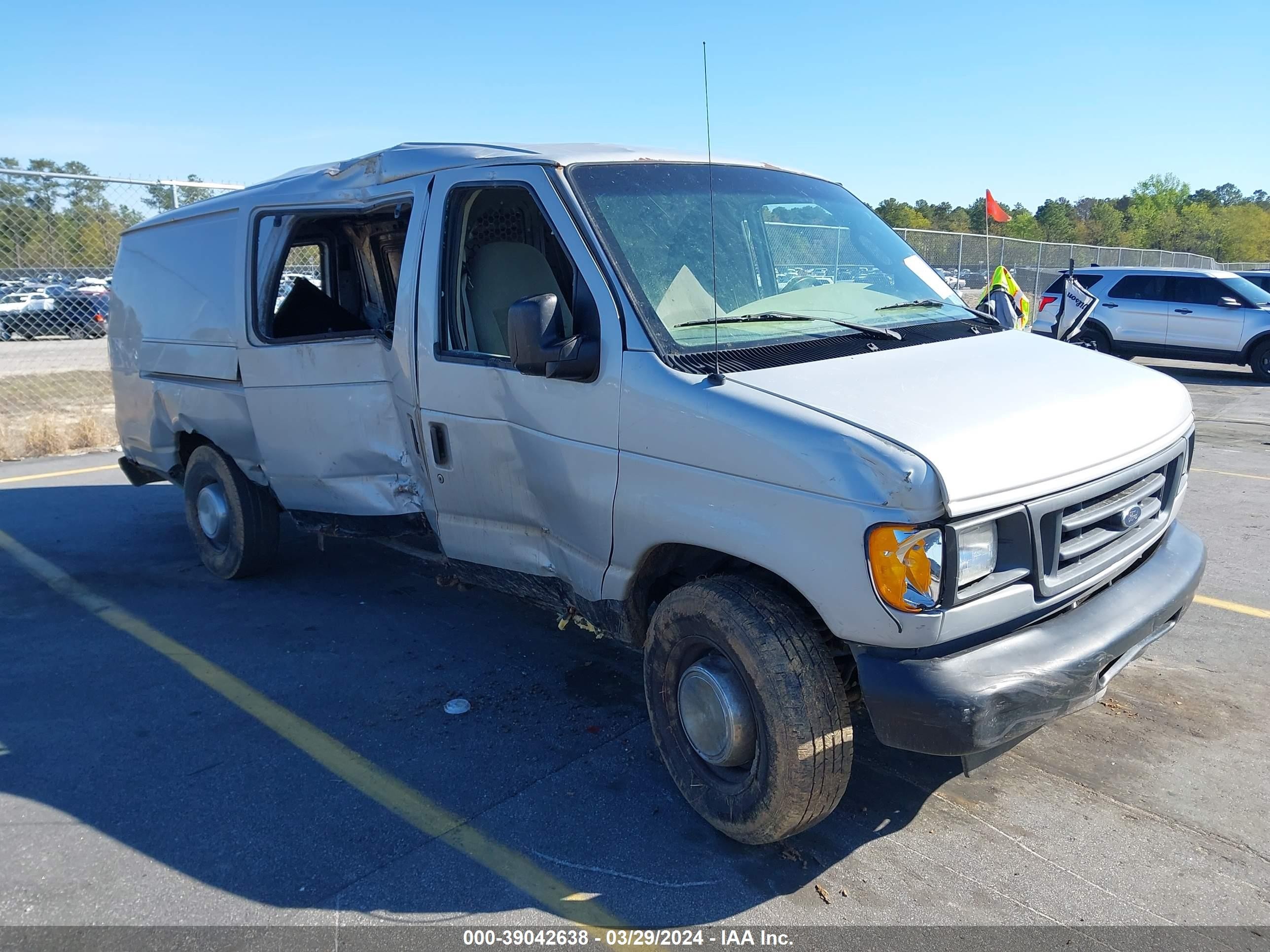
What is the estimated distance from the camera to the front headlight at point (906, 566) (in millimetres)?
2580

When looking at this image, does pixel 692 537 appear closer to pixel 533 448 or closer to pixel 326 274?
pixel 533 448

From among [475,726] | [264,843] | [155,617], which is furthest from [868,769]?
[155,617]

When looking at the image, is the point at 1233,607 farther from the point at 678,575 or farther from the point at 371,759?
the point at 371,759

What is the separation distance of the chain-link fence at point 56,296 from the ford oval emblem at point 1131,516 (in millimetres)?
9396

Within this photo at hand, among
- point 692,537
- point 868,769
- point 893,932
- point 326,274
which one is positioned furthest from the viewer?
point 326,274

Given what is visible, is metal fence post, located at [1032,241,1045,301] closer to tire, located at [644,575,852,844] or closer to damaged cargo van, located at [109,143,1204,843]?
damaged cargo van, located at [109,143,1204,843]

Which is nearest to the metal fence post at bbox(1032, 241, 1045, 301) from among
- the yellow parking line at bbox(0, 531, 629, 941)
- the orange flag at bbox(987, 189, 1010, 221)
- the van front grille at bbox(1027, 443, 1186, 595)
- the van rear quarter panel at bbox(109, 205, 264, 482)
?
the orange flag at bbox(987, 189, 1010, 221)

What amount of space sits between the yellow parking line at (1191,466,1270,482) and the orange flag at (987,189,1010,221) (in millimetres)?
4283

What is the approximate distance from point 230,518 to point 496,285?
279 centimetres

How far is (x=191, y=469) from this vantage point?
611 cm

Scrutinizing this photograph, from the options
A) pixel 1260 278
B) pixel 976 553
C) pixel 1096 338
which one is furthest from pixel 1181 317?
pixel 976 553

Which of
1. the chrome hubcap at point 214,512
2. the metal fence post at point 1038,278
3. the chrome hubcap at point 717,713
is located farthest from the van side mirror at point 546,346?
the metal fence post at point 1038,278

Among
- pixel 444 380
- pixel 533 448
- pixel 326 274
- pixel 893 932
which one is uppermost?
pixel 326 274

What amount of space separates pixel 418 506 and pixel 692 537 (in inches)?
75.3
